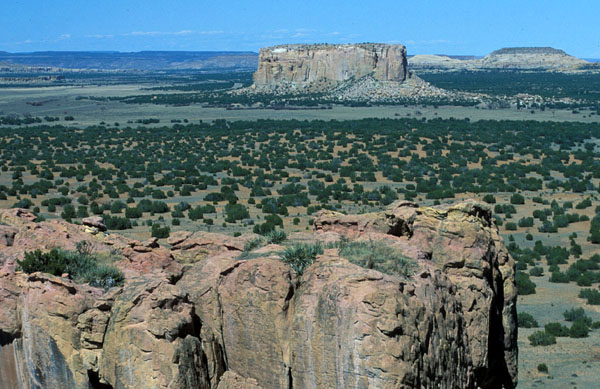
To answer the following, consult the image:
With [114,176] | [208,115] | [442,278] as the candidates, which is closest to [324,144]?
[114,176]

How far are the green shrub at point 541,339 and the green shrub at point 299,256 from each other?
397 inches

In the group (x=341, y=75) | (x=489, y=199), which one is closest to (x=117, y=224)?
(x=489, y=199)

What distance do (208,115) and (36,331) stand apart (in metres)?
104

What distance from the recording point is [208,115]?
370 feet

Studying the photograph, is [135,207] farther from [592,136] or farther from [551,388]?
[592,136]

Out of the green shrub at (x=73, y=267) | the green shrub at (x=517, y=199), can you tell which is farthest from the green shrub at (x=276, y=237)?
the green shrub at (x=517, y=199)

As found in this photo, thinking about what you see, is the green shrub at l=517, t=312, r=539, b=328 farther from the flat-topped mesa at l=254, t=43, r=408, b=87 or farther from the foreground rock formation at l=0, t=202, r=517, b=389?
the flat-topped mesa at l=254, t=43, r=408, b=87

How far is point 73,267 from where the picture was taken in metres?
12.2

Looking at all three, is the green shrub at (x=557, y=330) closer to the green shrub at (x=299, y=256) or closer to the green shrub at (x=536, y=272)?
the green shrub at (x=536, y=272)

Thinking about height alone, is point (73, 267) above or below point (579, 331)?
above

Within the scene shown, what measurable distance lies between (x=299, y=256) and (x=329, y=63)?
143 m

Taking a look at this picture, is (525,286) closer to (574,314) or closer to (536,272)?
(536,272)

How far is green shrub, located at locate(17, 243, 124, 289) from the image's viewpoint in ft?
37.7

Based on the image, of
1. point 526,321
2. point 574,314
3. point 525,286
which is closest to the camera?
point 526,321
